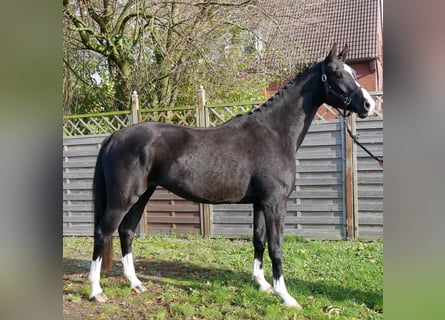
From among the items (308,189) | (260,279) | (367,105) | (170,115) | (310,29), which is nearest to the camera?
(367,105)

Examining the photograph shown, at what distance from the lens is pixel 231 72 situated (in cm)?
273

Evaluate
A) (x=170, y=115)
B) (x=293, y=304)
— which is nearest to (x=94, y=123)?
(x=170, y=115)

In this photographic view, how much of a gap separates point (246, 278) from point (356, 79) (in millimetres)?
1621

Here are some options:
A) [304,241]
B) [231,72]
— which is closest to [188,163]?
[231,72]

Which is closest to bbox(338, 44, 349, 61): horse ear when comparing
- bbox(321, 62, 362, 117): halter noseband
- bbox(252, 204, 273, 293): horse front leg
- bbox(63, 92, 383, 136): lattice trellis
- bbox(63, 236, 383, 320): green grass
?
bbox(321, 62, 362, 117): halter noseband

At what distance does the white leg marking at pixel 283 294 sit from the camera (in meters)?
2.17

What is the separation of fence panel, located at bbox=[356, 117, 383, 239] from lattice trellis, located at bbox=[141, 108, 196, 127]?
4.29 feet

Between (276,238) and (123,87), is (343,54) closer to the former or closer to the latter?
(276,238)

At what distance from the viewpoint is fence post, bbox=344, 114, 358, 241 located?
274 cm

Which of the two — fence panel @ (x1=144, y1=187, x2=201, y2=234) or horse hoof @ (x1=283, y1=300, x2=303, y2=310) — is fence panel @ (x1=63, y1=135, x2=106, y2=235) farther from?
horse hoof @ (x1=283, y1=300, x2=303, y2=310)

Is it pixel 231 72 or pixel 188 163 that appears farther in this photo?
pixel 231 72

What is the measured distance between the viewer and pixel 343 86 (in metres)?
2.15

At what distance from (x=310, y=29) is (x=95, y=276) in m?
2.29
